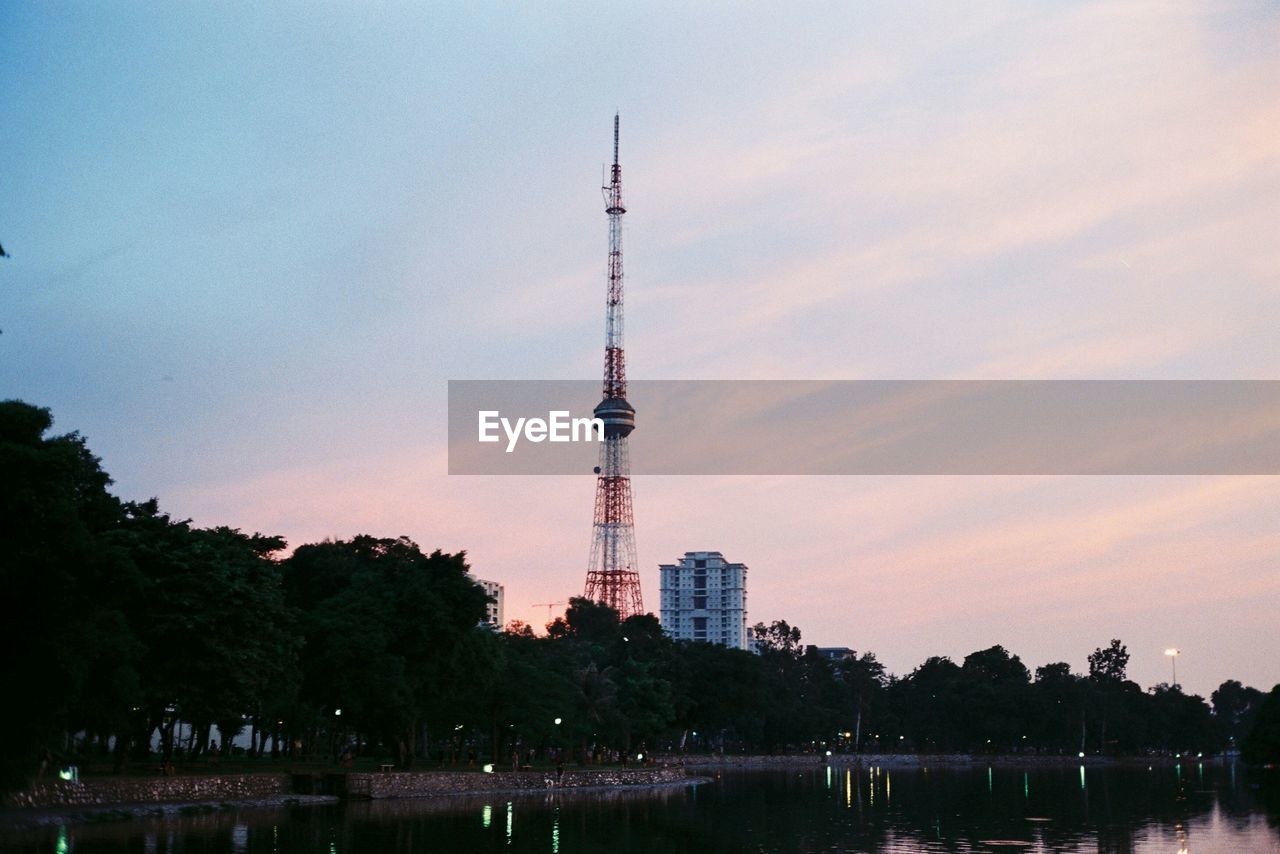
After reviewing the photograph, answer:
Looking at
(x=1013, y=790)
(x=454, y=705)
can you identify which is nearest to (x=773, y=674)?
(x=1013, y=790)

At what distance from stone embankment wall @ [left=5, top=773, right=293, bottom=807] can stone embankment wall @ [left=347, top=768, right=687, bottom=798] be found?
423cm

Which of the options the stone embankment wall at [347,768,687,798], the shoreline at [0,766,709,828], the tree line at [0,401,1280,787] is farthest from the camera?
the stone embankment wall at [347,768,687,798]

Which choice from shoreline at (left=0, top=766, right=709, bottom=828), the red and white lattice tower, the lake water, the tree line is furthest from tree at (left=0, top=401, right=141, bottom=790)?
the red and white lattice tower

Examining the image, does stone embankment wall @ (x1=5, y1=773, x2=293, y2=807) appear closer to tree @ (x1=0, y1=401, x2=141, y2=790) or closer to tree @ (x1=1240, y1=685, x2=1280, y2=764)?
tree @ (x1=0, y1=401, x2=141, y2=790)

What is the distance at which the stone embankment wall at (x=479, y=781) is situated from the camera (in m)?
62.2

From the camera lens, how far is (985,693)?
192625 mm

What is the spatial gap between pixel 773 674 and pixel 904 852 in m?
141

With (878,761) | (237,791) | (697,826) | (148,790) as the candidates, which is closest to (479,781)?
(237,791)

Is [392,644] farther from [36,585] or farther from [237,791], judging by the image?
[36,585]

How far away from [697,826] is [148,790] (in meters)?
22.4

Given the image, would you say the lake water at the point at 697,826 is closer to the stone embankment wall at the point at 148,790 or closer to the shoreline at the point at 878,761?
the stone embankment wall at the point at 148,790

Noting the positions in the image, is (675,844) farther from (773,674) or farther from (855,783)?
(773,674)

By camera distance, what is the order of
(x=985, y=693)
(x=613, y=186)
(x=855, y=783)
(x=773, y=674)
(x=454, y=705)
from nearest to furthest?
(x=454, y=705)
(x=855, y=783)
(x=613, y=186)
(x=773, y=674)
(x=985, y=693)

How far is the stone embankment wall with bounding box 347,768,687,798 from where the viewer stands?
62.2 metres
